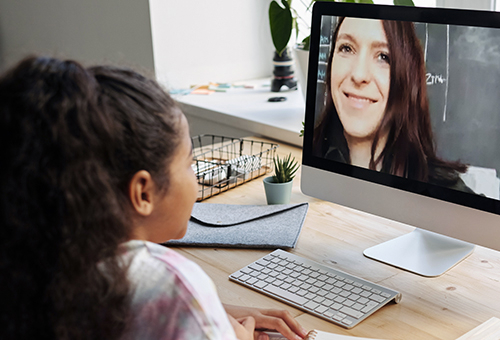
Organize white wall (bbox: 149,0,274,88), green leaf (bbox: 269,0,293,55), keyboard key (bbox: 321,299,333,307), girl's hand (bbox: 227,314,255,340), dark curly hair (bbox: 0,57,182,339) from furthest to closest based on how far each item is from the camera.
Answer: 1. white wall (bbox: 149,0,274,88)
2. green leaf (bbox: 269,0,293,55)
3. keyboard key (bbox: 321,299,333,307)
4. girl's hand (bbox: 227,314,255,340)
5. dark curly hair (bbox: 0,57,182,339)

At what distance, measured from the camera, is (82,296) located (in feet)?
1.62

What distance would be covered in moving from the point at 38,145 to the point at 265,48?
2.28 m

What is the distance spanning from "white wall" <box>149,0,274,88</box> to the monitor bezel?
1.32 m

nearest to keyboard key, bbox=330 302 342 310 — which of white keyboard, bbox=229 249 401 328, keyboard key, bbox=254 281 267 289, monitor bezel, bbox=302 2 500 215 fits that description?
white keyboard, bbox=229 249 401 328

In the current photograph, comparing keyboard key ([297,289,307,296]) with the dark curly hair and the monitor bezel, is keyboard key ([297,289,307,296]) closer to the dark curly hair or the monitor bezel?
the monitor bezel

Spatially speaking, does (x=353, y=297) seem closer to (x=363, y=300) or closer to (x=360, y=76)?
(x=363, y=300)

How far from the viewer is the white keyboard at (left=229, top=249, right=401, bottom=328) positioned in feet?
2.76

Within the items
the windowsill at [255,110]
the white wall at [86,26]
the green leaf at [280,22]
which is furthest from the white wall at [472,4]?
the white wall at [86,26]

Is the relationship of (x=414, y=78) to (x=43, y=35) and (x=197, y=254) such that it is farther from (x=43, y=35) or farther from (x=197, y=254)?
(x=43, y=35)

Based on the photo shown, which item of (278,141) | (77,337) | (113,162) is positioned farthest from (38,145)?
(278,141)

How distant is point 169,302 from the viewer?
51cm

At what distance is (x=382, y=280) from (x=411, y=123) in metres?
0.28

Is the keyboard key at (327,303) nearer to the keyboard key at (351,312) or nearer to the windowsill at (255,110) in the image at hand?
the keyboard key at (351,312)

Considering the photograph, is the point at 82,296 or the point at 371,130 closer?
the point at 82,296
